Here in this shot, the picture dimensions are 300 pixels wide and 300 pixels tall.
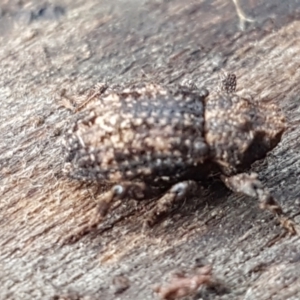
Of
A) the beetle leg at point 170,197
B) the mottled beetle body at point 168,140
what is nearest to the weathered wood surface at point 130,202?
the beetle leg at point 170,197

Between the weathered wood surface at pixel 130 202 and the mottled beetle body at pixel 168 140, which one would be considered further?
the weathered wood surface at pixel 130 202

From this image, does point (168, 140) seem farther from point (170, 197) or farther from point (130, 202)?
point (130, 202)

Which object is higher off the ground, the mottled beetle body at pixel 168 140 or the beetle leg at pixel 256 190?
the mottled beetle body at pixel 168 140

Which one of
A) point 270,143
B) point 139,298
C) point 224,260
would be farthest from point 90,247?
point 270,143

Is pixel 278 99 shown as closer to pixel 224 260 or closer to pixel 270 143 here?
pixel 270 143

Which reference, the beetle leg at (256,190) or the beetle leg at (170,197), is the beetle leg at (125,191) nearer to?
the beetle leg at (170,197)

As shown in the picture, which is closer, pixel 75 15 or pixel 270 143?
pixel 270 143

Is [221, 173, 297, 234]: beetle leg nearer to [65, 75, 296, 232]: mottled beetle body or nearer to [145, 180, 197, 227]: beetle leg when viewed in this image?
[65, 75, 296, 232]: mottled beetle body
